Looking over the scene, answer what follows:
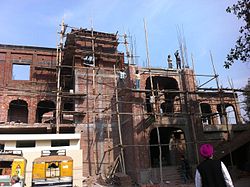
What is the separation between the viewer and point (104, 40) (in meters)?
27.0

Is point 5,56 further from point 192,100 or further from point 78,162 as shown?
point 192,100

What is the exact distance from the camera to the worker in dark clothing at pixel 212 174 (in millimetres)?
4656

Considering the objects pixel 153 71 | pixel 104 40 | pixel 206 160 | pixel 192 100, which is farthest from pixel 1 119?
pixel 206 160

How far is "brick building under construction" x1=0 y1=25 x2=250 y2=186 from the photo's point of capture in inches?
754

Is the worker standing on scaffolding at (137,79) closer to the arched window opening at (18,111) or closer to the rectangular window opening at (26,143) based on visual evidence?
the rectangular window opening at (26,143)

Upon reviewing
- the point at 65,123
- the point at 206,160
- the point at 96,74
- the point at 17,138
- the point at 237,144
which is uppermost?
the point at 96,74

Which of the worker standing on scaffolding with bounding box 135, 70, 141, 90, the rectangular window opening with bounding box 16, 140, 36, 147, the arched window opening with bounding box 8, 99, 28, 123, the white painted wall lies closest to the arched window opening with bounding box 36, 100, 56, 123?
the arched window opening with bounding box 8, 99, 28, 123

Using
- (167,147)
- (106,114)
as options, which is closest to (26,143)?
(106,114)

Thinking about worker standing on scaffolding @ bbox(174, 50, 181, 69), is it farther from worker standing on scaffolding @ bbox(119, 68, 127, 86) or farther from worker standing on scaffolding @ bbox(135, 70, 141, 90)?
worker standing on scaffolding @ bbox(119, 68, 127, 86)

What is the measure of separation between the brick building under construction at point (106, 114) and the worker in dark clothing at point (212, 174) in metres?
12.6

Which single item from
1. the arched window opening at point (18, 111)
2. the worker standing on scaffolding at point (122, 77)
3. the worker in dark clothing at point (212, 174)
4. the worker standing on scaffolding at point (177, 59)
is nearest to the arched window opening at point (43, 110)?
the arched window opening at point (18, 111)

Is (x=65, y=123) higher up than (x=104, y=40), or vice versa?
(x=104, y=40)

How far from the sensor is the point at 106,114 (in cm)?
2311

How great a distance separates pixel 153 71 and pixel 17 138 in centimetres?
1130
